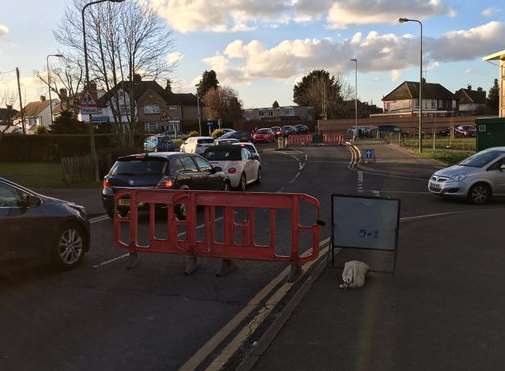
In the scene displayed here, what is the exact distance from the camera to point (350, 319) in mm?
5371

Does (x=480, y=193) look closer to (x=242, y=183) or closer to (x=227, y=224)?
(x=242, y=183)

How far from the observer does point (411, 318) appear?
537 cm

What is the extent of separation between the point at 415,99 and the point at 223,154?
324 feet

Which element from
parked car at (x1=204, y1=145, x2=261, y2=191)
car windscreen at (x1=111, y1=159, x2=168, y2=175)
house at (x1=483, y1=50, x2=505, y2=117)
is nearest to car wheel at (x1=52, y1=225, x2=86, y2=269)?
car windscreen at (x1=111, y1=159, x2=168, y2=175)

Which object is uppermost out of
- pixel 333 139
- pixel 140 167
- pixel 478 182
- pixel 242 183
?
pixel 140 167

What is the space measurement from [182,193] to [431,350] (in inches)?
156

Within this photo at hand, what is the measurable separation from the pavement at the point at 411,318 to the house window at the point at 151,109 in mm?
89119

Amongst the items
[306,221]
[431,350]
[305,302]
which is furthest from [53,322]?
[306,221]

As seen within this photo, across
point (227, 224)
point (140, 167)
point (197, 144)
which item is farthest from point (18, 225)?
point (197, 144)

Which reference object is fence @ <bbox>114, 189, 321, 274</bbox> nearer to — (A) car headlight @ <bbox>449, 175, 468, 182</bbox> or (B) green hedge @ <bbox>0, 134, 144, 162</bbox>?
(A) car headlight @ <bbox>449, 175, 468, 182</bbox>

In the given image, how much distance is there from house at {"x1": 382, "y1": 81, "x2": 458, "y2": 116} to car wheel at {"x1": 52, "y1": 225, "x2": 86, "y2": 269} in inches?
4151

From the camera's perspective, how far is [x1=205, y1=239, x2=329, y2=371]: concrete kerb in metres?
4.49

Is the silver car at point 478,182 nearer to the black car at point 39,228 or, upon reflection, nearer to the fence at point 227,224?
the fence at point 227,224

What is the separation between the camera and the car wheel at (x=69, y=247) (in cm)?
748
